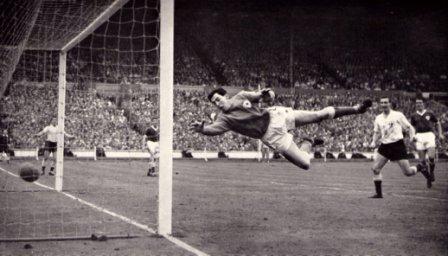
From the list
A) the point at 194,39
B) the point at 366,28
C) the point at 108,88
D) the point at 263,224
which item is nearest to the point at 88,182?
the point at 263,224

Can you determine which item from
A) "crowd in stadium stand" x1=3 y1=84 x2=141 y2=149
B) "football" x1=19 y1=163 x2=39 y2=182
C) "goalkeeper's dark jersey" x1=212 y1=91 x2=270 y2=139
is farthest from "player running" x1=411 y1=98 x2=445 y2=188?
"crowd in stadium stand" x1=3 y1=84 x2=141 y2=149

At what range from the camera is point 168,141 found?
8164mm

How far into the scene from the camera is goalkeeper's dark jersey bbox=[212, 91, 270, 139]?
9.22 m

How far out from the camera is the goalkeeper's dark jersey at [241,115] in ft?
30.2

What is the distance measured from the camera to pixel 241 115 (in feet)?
30.4

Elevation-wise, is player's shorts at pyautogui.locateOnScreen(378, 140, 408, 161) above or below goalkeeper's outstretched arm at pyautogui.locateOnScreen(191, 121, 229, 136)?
below

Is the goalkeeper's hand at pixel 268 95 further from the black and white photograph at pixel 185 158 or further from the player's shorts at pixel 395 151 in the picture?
the player's shorts at pixel 395 151

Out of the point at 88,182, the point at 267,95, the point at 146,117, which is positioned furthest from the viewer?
the point at 146,117

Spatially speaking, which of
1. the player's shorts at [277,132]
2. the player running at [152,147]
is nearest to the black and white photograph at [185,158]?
the player's shorts at [277,132]

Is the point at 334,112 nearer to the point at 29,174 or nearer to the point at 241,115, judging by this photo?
the point at 241,115

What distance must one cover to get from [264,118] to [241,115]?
1.38 ft

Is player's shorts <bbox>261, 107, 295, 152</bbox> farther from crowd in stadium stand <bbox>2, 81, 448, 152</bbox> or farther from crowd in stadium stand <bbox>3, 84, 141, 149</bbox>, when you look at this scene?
crowd in stadium stand <bbox>3, 84, 141, 149</bbox>

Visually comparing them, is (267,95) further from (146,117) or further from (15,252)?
(146,117)

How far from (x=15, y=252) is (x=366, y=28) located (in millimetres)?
43725
